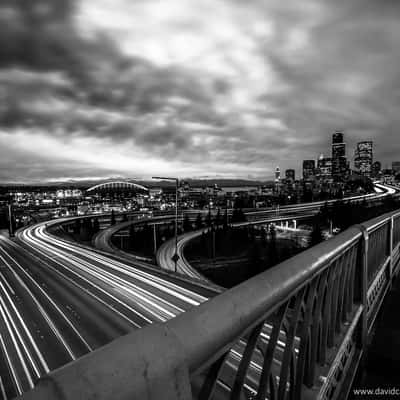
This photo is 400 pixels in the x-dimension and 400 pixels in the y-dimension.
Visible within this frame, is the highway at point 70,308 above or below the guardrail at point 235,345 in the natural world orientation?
below

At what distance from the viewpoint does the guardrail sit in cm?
53

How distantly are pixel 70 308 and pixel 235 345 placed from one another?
32.5 feet

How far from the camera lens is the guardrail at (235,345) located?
1.75 feet

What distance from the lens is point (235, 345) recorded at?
88cm

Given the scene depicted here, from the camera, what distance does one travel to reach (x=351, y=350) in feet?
7.42

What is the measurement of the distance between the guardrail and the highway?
637 centimetres

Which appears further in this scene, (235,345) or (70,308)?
(70,308)

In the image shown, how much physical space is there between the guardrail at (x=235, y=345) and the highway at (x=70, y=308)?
6372 mm

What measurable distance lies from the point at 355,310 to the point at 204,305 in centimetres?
230

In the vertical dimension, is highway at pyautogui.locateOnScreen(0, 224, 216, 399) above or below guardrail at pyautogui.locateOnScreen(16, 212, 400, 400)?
A: below

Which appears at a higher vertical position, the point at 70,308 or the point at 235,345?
the point at 235,345

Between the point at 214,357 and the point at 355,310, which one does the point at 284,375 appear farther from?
the point at 355,310

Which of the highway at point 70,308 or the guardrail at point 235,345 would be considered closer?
the guardrail at point 235,345

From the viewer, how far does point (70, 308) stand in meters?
8.84
